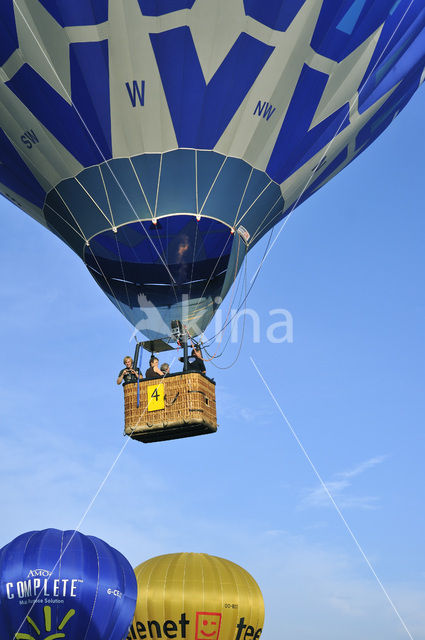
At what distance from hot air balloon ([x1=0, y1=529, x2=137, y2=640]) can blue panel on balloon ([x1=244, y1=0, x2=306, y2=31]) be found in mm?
8936

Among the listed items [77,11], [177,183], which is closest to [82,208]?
[177,183]

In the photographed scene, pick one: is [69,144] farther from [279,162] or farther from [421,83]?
[421,83]

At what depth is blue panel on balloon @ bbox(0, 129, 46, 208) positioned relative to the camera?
461 inches

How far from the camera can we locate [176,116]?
10617 millimetres

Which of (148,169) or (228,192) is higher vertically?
(148,169)

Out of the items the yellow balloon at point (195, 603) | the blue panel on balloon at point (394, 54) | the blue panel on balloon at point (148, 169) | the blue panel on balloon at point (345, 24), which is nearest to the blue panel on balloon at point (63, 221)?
the blue panel on balloon at point (148, 169)

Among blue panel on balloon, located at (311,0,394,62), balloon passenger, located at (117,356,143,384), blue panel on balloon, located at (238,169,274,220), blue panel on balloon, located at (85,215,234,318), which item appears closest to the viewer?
balloon passenger, located at (117,356,143,384)

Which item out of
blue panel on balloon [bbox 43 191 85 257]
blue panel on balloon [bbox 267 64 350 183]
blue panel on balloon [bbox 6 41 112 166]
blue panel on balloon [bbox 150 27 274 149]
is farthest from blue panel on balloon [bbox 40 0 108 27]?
blue panel on balloon [bbox 267 64 350 183]

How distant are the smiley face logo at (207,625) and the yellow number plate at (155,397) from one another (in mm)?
8527

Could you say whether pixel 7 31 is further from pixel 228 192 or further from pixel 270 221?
pixel 270 221

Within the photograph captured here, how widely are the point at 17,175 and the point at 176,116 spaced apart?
2985 mm

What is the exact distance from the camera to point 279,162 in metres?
11.6

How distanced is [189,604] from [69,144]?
10630 millimetres

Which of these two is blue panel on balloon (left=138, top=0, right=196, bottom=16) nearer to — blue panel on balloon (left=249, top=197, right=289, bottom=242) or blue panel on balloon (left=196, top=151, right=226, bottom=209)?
blue panel on balloon (left=196, top=151, right=226, bottom=209)
